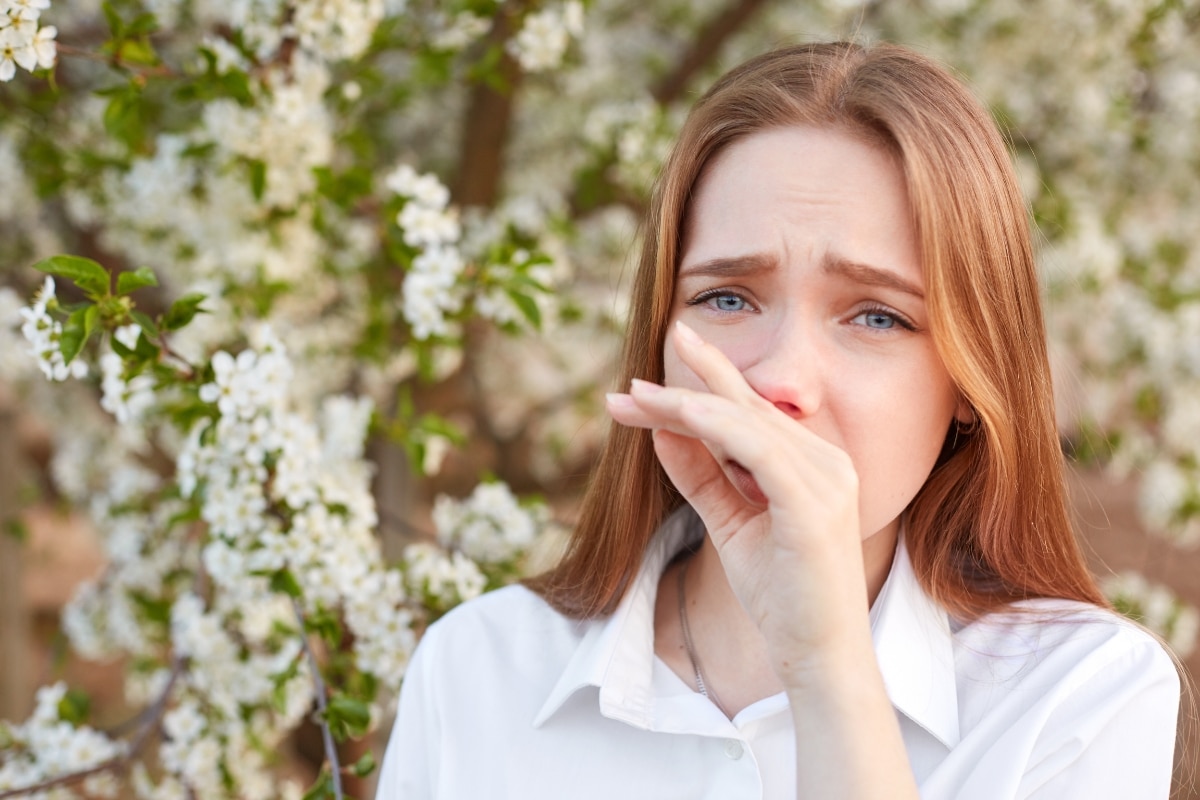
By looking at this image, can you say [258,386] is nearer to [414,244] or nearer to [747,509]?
[414,244]

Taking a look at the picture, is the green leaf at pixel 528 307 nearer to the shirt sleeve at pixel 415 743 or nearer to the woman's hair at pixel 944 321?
the woman's hair at pixel 944 321

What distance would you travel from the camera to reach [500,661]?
161cm

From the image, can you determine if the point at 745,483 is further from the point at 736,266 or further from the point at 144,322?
the point at 144,322

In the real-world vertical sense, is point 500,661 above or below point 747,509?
below

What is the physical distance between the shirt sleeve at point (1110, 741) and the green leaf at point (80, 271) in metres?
1.46

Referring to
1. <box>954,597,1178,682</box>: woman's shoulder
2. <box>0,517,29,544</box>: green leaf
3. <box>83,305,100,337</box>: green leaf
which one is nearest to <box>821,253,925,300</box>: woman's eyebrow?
<box>954,597,1178,682</box>: woman's shoulder

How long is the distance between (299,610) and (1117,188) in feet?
11.9

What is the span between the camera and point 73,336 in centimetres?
160

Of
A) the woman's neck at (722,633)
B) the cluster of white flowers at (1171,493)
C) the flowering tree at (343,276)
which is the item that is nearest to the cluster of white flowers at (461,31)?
the flowering tree at (343,276)

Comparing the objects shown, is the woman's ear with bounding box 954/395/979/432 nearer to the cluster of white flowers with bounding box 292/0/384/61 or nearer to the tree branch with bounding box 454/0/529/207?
the cluster of white flowers with bounding box 292/0/384/61

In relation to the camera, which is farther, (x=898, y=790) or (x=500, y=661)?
(x=500, y=661)

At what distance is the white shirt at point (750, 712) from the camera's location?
1283 millimetres

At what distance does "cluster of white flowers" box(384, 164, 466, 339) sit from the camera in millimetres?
2152

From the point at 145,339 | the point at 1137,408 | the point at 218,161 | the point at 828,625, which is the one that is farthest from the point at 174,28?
the point at 1137,408
